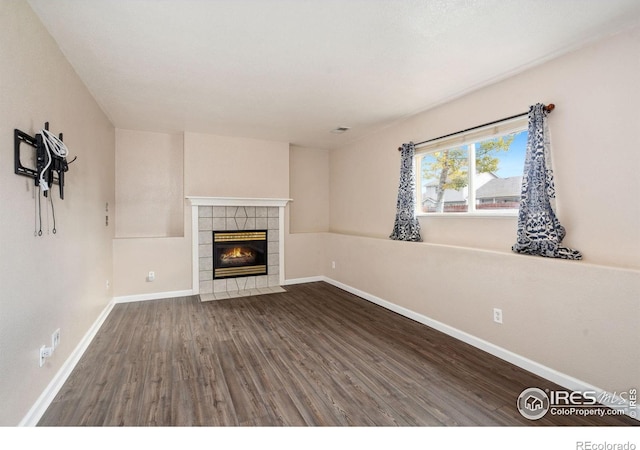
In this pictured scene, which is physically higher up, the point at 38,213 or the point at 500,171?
the point at 500,171

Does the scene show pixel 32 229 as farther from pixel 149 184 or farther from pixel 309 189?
pixel 309 189

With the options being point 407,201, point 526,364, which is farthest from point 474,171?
point 526,364

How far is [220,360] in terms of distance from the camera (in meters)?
2.78

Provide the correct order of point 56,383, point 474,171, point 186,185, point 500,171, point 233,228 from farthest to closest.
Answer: point 233,228 < point 186,185 < point 474,171 < point 500,171 < point 56,383

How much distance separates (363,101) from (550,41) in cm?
174

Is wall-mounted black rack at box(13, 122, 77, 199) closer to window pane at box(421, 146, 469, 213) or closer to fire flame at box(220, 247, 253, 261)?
fire flame at box(220, 247, 253, 261)

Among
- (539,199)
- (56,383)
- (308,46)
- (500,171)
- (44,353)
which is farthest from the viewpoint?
(500,171)

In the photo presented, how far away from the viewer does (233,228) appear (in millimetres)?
5188

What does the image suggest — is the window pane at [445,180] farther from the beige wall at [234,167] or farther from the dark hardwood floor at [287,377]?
the beige wall at [234,167]

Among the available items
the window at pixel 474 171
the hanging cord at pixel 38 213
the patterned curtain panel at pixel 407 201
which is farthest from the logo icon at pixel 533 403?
the hanging cord at pixel 38 213

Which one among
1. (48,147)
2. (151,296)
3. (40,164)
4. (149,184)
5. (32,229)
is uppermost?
(149,184)

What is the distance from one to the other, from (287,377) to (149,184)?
3967 millimetres

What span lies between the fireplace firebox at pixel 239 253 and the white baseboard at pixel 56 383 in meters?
1.95
